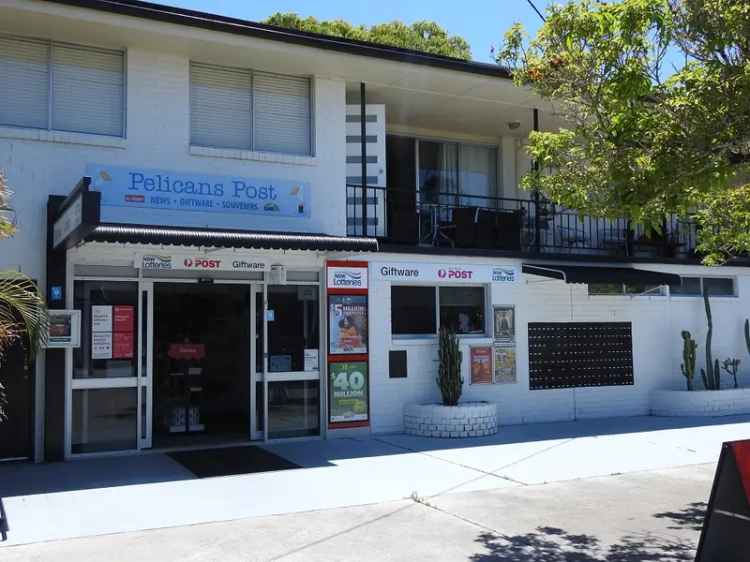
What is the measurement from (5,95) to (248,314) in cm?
440

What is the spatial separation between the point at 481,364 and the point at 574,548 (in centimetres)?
640

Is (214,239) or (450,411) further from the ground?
(214,239)

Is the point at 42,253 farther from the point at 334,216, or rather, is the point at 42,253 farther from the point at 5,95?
the point at 334,216

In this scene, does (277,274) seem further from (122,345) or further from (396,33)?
(396,33)

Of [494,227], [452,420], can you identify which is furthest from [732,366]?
[452,420]

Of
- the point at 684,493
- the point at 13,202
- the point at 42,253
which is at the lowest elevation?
the point at 684,493

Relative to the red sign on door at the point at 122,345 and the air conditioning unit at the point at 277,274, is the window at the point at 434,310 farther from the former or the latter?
the red sign on door at the point at 122,345

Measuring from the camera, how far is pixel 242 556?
595 cm

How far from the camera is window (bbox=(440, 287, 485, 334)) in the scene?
12.7 metres

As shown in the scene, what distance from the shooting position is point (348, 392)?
11531mm

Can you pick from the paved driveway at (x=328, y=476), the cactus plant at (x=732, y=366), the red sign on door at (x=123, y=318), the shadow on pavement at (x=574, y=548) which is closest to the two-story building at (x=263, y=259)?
the red sign on door at (x=123, y=318)

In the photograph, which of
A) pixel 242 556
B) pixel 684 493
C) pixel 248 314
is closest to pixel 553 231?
pixel 248 314

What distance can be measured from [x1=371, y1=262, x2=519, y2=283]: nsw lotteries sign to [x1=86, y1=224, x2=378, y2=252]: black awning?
1.82 meters

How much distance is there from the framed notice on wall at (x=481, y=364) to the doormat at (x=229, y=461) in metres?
3.86
